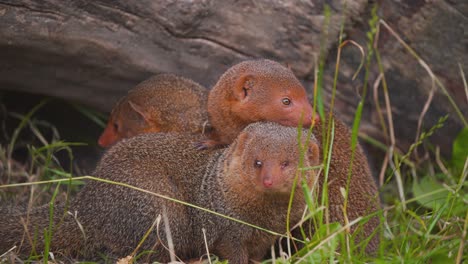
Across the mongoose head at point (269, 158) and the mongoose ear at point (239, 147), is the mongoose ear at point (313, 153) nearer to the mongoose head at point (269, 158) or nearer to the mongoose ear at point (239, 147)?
the mongoose head at point (269, 158)

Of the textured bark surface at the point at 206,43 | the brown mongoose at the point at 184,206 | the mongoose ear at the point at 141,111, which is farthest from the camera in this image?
the mongoose ear at the point at 141,111

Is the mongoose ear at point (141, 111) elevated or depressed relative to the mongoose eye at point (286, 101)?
depressed

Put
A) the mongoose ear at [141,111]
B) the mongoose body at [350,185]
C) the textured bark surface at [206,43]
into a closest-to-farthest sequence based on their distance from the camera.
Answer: the mongoose body at [350,185], the textured bark surface at [206,43], the mongoose ear at [141,111]

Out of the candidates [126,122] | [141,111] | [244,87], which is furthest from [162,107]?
[244,87]

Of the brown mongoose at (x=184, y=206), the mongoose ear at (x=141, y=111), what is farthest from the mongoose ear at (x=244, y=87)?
the mongoose ear at (x=141, y=111)

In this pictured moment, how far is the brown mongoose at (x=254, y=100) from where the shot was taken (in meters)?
3.61

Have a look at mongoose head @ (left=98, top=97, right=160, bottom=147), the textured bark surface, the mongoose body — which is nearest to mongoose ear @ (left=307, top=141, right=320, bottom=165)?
the mongoose body

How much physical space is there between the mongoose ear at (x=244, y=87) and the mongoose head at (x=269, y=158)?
30 cm

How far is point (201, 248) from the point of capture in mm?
3545

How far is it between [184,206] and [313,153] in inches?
26.2

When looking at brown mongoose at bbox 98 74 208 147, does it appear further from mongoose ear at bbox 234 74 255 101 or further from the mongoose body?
the mongoose body

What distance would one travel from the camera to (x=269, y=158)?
10.5 feet

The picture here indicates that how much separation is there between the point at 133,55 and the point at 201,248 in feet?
3.75

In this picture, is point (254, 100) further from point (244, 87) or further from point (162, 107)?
point (162, 107)
